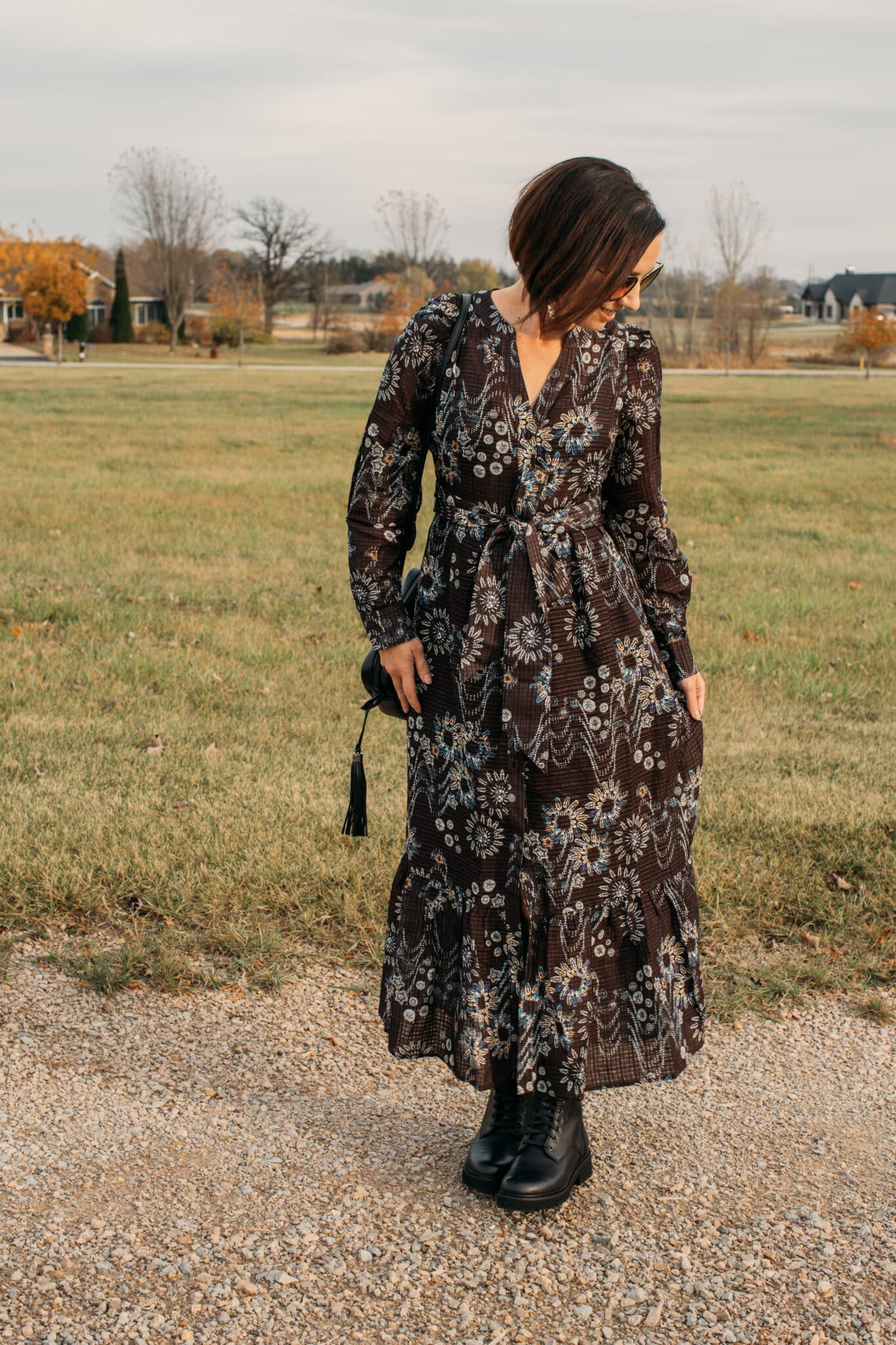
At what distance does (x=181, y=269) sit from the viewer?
6381cm

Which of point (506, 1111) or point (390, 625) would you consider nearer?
point (390, 625)

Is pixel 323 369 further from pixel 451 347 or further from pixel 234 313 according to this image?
pixel 451 347

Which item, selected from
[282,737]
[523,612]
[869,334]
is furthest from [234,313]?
[523,612]

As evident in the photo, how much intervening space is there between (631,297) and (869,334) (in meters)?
52.9

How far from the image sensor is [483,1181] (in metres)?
2.62

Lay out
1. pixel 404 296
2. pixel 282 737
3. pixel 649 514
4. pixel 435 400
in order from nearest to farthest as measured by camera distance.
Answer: pixel 435 400 < pixel 649 514 < pixel 282 737 < pixel 404 296

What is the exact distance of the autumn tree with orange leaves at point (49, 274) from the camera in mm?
49562

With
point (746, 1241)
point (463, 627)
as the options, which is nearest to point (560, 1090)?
point (746, 1241)

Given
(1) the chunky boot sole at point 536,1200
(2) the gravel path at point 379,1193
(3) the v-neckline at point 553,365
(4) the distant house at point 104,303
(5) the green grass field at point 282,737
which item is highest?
(4) the distant house at point 104,303

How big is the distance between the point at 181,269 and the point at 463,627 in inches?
2599

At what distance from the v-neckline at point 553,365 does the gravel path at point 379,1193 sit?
1607mm

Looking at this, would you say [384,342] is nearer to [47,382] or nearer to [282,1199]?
[47,382]

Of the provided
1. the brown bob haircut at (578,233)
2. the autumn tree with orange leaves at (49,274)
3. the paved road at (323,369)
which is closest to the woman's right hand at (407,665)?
the brown bob haircut at (578,233)

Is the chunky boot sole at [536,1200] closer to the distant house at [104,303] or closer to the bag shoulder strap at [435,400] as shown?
the bag shoulder strap at [435,400]
